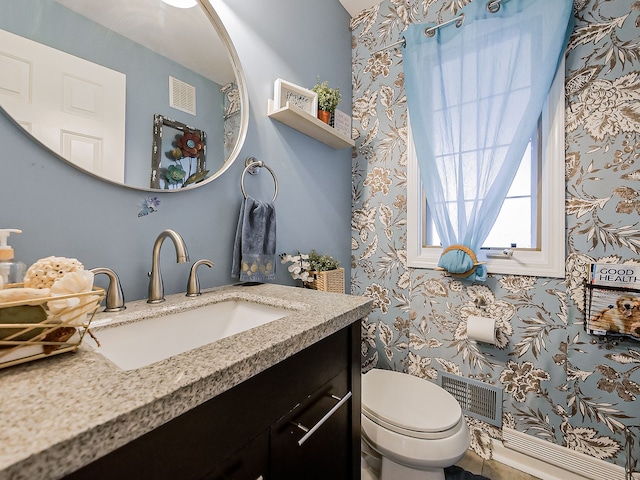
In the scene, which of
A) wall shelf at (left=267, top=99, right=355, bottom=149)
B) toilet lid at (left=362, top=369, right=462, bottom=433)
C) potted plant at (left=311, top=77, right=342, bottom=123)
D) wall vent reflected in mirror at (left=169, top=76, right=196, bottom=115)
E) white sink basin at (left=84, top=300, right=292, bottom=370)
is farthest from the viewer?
potted plant at (left=311, top=77, right=342, bottom=123)

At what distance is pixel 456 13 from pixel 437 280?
1.44m

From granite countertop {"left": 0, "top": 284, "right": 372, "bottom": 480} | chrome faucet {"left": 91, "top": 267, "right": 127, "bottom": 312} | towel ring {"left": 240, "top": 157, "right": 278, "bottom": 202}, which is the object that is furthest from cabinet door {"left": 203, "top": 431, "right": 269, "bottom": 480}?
towel ring {"left": 240, "top": 157, "right": 278, "bottom": 202}

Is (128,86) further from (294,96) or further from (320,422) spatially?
(320,422)

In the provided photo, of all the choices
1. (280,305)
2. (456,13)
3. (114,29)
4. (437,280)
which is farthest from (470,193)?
(114,29)

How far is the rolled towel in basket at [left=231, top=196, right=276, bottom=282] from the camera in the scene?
3.46 feet

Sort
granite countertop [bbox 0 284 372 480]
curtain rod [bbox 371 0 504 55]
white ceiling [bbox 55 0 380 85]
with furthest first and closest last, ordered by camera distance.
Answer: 1. curtain rod [bbox 371 0 504 55]
2. white ceiling [bbox 55 0 380 85]
3. granite countertop [bbox 0 284 372 480]

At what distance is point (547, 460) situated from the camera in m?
1.23

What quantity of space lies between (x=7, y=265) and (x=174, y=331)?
368 millimetres

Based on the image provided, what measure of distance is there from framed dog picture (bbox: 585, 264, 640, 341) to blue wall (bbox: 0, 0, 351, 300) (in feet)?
3.84

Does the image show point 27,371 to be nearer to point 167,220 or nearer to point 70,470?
point 70,470

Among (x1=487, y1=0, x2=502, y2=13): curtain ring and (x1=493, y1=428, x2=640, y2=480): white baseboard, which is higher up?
(x1=487, y1=0, x2=502, y2=13): curtain ring

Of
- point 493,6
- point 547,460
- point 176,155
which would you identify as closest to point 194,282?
point 176,155

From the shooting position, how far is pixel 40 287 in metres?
0.46

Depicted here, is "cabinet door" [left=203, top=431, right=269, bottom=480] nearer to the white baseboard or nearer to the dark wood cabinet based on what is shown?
the dark wood cabinet
